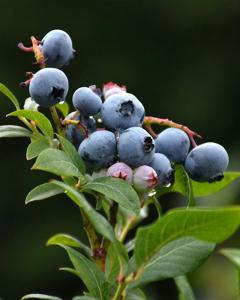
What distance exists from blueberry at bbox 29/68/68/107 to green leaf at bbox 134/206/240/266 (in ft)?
0.98

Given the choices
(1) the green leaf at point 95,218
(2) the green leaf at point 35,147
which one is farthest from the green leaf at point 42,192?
(1) the green leaf at point 95,218

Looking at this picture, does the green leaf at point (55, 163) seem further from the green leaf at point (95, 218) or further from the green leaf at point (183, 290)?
the green leaf at point (183, 290)

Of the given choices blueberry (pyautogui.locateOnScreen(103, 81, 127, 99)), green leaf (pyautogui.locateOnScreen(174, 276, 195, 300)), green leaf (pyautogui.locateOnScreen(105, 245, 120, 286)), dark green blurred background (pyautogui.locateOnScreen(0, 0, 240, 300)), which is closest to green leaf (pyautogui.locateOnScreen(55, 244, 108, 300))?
green leaf (pyautogui.locateOnScreen(105, 245, 120, 286))

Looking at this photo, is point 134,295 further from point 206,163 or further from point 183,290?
point 206,163

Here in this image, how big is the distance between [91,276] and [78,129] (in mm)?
212

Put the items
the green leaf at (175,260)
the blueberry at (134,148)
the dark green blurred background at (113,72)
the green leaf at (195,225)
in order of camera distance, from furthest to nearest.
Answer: the dark green blurred background at (113,72) → the blueberry at (134,148) → the green leaf at (175,260) → the green leaf at (195,225)

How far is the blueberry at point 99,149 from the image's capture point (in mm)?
1191

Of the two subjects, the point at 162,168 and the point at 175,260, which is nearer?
the point at 175,260

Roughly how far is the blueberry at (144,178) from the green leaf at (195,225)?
0.15 m

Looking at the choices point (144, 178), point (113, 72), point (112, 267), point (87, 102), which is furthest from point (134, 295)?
point (113, 72)

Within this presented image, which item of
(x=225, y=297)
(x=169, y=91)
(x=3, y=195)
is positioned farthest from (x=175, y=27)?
(x=225, y=297)

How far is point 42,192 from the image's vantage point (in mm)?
1203

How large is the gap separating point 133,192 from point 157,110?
7.03 metres

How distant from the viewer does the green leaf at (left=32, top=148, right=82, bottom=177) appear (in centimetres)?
112
